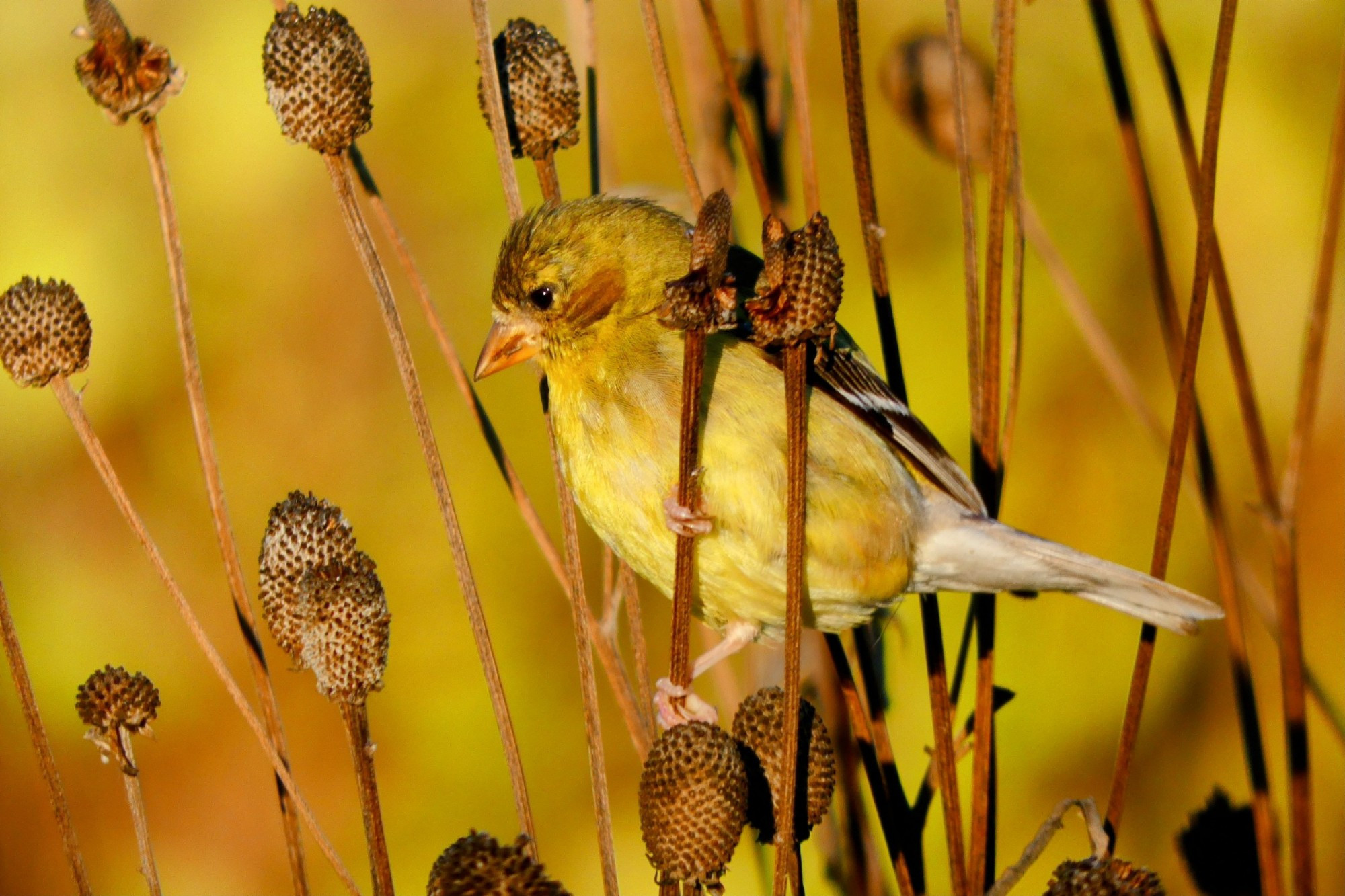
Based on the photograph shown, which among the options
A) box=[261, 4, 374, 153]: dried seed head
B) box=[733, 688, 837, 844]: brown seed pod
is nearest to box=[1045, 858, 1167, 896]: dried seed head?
box=[733, 688, 837, 844]: brown seed pod

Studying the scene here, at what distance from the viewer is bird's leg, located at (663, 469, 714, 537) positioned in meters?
1.54

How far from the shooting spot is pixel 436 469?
5.09 feet

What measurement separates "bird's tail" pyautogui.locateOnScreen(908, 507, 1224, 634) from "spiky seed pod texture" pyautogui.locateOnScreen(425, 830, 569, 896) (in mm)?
1024

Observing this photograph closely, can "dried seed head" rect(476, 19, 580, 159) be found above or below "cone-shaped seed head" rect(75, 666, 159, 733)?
above

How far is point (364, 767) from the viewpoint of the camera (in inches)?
52.9

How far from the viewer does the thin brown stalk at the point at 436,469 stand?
5.06ft

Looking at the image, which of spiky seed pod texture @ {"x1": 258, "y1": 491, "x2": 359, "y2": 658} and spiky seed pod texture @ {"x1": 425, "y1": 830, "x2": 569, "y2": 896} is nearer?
spiky seed pod texture @ {"x1": 425, "y1": 830, "x2": 569, "y2": 896}

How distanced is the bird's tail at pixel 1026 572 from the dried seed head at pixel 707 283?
980mm

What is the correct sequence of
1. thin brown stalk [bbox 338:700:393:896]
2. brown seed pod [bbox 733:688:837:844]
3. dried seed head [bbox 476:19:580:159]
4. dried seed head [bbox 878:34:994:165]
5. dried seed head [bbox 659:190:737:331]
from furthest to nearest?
dried seed head [bbox 878:34:994:165] → dried seed head [bbox 476:19:580:159] → brown seed pod [bbox 733:688:837:844] → thin brown stalk [bbox 338:700:393:896] → dried seed head [bbox 659:190:737:331]

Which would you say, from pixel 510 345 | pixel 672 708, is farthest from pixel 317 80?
pixel 672 708

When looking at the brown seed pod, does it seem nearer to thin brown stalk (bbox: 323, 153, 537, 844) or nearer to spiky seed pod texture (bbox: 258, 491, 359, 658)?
thin brown stalk (bbox: 323, 153, 537, 844)

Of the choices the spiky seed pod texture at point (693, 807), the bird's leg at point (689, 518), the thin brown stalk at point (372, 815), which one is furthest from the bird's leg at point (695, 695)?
the thin brown stalk at point (372, 815)

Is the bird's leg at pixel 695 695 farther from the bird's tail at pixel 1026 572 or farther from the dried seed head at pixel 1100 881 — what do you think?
the dried seed head at pixel 1100 881

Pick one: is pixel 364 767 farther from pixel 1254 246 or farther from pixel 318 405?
pixel 1254 246
